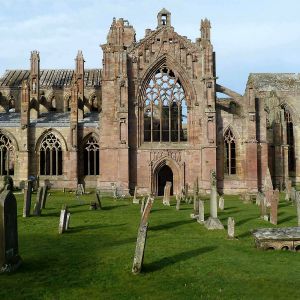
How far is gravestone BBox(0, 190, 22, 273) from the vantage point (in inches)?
442

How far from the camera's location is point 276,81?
51688 millimetres

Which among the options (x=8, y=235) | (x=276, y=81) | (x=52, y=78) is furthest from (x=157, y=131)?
(x=8, y=235)

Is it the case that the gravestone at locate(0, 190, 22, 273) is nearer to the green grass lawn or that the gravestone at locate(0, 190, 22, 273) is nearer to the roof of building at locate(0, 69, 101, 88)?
the green grass lawn

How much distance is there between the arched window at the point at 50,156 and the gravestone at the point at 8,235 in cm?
3046

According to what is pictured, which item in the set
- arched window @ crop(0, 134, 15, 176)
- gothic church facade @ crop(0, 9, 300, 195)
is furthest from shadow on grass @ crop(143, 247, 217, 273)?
arched window @ crop(0, 134, 15, 176)

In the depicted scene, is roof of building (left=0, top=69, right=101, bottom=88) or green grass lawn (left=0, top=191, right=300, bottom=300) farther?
roof of building (left=0, top=69, right=101, bottom=88)

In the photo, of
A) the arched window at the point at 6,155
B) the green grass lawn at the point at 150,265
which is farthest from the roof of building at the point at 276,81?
the green grass lawn at the point at 150,265

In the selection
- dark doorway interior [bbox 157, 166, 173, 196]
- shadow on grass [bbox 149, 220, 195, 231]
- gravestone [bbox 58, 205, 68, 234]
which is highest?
dark doorway interior [bbox 157, 166, 173, 196]

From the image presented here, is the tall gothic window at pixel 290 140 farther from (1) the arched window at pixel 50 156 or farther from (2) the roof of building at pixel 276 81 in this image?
(1) the arched window at pixel 50 156

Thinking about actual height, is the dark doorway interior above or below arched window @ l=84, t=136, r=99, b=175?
below

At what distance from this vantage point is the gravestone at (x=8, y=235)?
1123 centimetres

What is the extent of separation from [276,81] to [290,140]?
731cm

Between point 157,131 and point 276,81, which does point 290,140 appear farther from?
point 157,131

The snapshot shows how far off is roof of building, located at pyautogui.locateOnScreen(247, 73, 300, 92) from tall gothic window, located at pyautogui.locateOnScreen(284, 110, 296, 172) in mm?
3262
